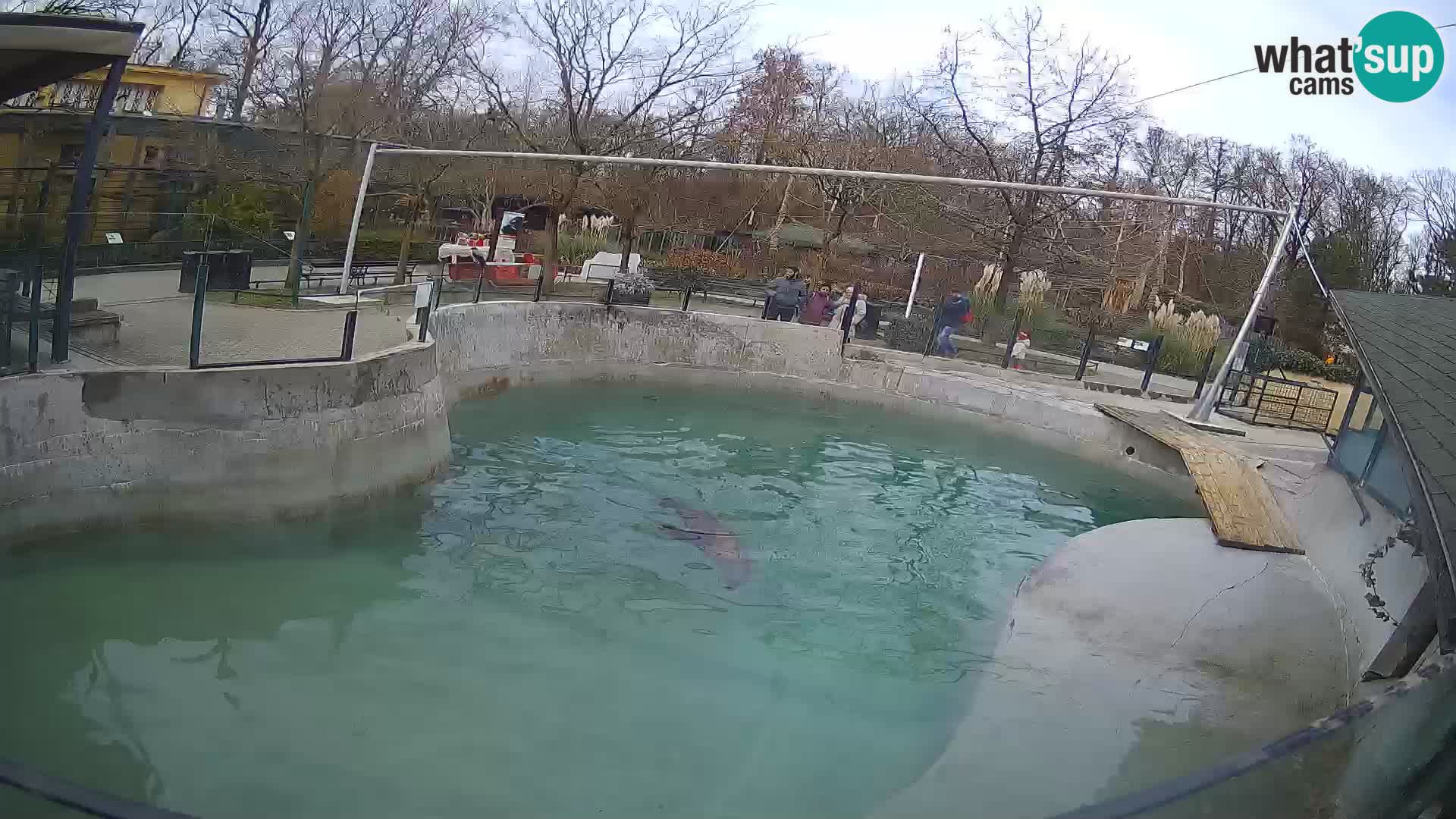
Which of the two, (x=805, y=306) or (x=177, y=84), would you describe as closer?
(x=805, y=306)

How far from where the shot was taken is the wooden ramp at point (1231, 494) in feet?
29.9

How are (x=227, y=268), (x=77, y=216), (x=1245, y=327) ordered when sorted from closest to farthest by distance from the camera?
1. (x=77, y=216)
2. (x=227, y=268)
3. (x=1245, y=327)

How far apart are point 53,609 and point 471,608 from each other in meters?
3.14

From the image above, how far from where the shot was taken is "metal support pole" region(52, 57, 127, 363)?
8.59 meters

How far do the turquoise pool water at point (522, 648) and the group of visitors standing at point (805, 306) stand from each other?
22.8 ft

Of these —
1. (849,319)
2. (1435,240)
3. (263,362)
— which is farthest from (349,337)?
(1435,240)

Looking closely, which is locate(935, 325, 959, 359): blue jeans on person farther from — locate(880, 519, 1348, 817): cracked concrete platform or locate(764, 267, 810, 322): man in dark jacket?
locate(880, 519, 1348, 817): cracked concrete platform

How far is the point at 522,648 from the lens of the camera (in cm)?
822

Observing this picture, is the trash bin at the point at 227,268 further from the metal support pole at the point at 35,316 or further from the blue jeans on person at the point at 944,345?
the blue jeans on person at the point at 944,345

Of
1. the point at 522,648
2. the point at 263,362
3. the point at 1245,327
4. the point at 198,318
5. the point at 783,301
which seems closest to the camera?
the point at 522,648

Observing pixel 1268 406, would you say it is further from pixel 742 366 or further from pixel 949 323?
pixel 742 366

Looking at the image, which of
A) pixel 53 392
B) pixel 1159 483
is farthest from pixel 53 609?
pixel 1159 483

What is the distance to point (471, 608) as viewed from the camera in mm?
8867

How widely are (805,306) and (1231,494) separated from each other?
10.8 metres
